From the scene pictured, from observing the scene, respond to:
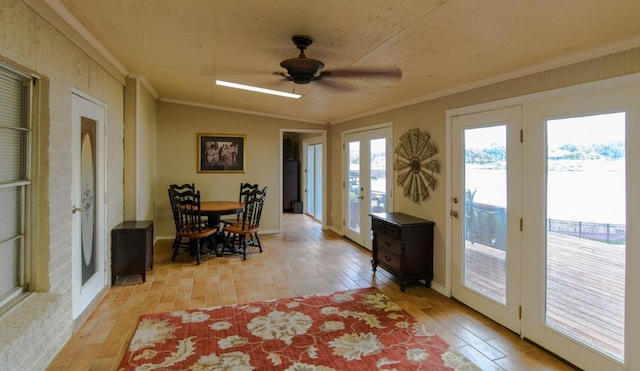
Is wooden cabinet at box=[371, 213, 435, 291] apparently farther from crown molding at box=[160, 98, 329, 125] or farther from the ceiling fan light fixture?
crown molding at box=[160, 98, 329, 125]

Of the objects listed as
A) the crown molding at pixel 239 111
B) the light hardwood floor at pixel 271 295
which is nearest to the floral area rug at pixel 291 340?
the light hardwood floor at pixel 271 295

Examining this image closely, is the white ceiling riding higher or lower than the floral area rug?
higher

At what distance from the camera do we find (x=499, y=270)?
3086mm

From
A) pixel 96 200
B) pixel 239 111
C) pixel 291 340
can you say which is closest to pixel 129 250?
pixel 96 200

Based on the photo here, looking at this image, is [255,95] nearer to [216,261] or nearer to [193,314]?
[216,261]

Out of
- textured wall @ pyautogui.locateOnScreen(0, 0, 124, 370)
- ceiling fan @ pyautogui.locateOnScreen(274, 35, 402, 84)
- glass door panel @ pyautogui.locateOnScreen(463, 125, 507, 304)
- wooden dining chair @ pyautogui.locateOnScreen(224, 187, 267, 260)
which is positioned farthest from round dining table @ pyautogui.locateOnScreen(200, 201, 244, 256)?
glass door panel @ pyautogui.locateOnScreen(463, 125, 507, 304)

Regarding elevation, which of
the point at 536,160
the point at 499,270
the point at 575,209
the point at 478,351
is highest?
the point at 536,160

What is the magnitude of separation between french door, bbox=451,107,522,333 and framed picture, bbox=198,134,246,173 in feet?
14.0

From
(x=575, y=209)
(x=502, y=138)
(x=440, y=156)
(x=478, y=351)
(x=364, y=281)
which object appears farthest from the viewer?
(x=364, y=281)

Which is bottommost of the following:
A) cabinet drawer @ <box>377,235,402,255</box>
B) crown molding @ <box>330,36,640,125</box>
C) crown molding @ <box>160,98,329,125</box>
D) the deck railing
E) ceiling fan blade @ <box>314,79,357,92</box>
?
cabinet drawer @ <box>377,235,402,255</box>

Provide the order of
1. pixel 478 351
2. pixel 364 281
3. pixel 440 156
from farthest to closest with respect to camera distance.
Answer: pixel 364 281, pixel 440 156, pixel 478 351

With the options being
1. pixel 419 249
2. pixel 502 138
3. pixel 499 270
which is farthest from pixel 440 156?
pixel 499 270

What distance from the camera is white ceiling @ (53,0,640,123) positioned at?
6.12 ft

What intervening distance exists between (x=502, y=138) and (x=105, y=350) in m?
3.66
